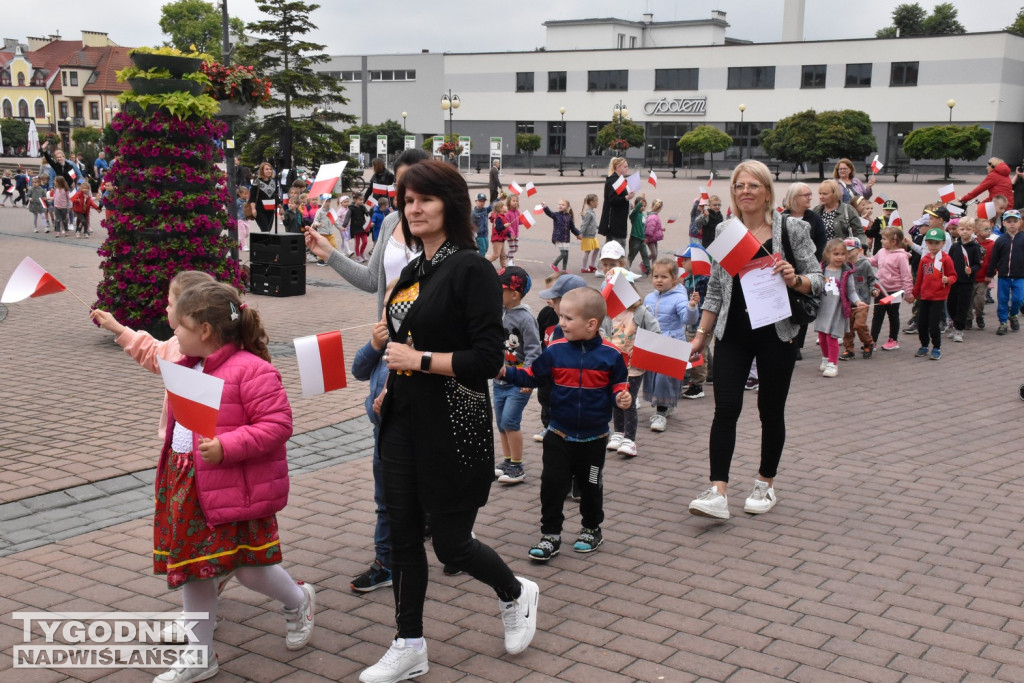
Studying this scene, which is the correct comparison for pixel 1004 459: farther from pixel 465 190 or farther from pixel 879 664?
pixel 465 190

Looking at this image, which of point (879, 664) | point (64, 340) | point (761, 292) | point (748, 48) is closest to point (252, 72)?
point (64, 340)

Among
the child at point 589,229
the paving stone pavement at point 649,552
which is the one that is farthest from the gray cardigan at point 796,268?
the child at point 589,229

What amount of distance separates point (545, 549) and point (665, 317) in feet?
11.5

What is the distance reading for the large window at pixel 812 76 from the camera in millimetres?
67812

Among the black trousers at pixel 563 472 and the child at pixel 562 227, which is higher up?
the child at pixel 562 227

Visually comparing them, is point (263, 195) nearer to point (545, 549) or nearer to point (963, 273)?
point (963, 273)

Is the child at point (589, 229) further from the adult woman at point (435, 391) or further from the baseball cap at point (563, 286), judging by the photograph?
the adult woman at point (435, 391)

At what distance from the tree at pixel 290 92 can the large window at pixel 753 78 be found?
143ft

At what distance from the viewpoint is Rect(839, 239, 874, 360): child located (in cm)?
1082

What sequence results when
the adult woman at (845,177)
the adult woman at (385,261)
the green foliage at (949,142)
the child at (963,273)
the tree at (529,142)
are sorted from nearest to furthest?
1. the adult woman at (385,261)
2. the child at (963,273)
3. the adult woman at (845,177)
4. the green foliage at (949,142)
5. the tree at (529,142)

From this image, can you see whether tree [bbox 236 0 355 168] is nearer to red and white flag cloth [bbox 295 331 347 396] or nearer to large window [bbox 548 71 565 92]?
red and white flag cloth [bbox 295 331 347 396]

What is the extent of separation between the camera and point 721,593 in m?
4.76

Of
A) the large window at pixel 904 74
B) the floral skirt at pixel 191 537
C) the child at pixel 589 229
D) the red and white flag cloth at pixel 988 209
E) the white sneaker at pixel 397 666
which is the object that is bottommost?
the white sneaker at pixel 397 666

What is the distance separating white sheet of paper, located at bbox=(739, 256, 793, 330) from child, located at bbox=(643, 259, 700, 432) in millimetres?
2544
